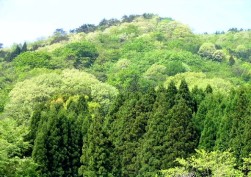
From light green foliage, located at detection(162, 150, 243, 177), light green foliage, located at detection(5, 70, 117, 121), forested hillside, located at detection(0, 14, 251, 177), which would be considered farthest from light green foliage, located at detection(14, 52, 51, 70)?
light green foliage, located at detection(162, 150, 243, 177)

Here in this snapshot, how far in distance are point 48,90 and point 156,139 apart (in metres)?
23.6

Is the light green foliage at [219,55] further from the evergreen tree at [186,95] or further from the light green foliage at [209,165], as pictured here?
the light green foliage at [209,165]

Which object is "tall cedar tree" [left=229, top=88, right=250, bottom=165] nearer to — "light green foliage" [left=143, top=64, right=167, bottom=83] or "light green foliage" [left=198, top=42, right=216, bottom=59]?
"light green foliage" [left=143, top=64, right=167, bottom=83]

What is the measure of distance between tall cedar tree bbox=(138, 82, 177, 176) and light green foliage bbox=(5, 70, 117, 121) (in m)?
18.7

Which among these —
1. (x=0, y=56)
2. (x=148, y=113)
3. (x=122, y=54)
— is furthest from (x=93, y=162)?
(x=0, y=56)

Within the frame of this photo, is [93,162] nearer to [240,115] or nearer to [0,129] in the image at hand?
[0,129]

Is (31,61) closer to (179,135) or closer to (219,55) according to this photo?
(219,55)

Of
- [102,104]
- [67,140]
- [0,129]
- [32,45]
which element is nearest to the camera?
[0,129]

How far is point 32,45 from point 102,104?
55.5 meters

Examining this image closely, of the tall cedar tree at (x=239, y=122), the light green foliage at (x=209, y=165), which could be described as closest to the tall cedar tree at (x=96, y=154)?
the light green foliage at (x=209, y=165)

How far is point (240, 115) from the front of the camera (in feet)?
84.8

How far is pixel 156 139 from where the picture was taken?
92.7 feet

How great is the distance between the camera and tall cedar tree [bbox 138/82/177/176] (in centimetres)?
2791

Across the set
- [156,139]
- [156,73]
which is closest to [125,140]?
[156,139]
